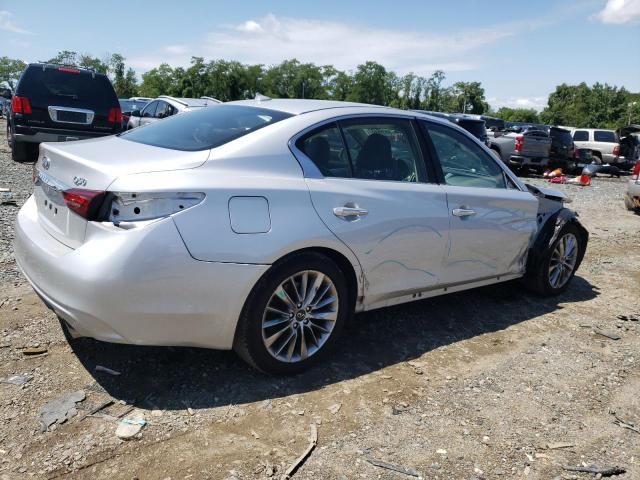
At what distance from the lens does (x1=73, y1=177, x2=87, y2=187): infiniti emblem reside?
2819 mm

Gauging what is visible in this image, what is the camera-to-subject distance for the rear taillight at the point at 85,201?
107 inches

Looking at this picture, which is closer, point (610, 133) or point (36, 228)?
point (36, 228)

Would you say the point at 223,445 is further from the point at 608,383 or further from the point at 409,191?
the point at 608,383

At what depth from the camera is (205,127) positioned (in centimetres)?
347

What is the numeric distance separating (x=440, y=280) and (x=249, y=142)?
1757 millimetres

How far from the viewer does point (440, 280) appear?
3990 mm

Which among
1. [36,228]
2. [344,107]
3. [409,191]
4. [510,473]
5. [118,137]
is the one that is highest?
[344,107]

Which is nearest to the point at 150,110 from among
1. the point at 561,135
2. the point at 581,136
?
the point at 561,135

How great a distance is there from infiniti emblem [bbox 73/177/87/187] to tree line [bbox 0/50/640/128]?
6587 centimetres

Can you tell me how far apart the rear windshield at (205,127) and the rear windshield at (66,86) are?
6821 millimetres

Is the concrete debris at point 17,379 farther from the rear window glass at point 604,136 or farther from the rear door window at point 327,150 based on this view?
the rear window glass at point 604,136

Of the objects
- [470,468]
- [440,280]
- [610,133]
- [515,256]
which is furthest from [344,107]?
Answer: [610,133]

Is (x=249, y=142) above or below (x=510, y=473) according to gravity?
above

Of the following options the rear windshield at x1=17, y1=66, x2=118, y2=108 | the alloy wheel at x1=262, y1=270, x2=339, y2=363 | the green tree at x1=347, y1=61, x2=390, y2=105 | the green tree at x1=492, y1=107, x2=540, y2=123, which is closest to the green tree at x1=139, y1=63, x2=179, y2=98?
the green tree at x1=347, y1=61, x2=390, y2=105
